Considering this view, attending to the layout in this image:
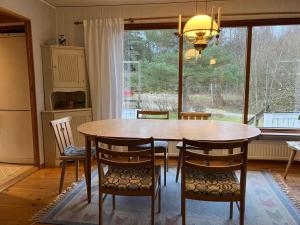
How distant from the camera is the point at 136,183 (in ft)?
6.42

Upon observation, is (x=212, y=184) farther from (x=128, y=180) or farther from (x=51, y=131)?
(x=51, y=131)

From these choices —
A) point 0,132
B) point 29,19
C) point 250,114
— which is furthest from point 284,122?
point 0,132

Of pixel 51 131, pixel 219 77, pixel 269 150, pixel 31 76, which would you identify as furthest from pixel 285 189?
pixel 31 76

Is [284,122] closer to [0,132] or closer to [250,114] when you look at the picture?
[250,114]

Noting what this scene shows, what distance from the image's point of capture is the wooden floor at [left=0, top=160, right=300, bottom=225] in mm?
2285

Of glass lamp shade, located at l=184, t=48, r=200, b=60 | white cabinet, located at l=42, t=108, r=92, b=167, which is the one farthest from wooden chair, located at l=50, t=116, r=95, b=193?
glass lamp shade, located at l=184, t=48, r=200, b=60

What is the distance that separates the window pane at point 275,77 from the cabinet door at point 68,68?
2.42m

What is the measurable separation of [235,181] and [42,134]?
2.61 metres

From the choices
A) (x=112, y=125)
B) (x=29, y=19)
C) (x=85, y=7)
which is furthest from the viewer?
(x=85, y=7)

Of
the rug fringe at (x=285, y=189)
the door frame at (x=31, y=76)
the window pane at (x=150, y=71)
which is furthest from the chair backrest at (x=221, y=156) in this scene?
the door frame at (x=31, y=76)

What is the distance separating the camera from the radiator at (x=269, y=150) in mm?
3525

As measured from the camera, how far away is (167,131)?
2.31 meters

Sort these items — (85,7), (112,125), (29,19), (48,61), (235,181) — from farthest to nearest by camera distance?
(85,7)
(48,61)
(29,19)
(112,125)
(235,181)

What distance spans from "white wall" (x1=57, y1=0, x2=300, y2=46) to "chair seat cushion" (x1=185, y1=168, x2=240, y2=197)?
7.72ft
